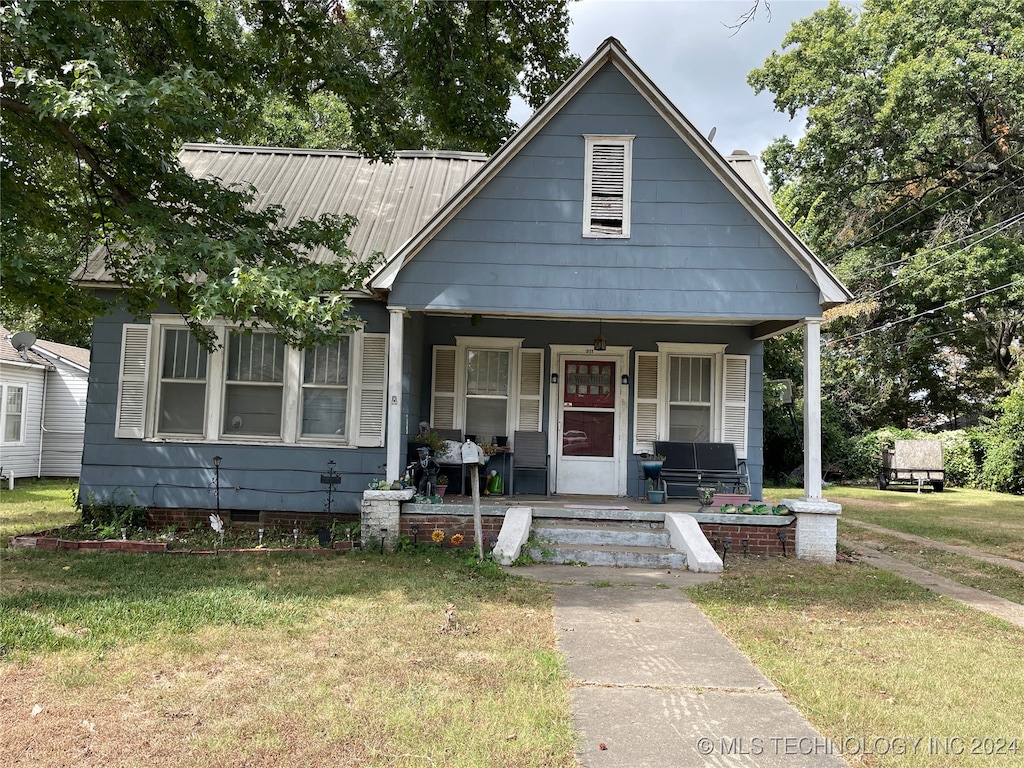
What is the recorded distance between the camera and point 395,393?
27.6 ft

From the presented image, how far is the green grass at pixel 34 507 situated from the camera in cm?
996

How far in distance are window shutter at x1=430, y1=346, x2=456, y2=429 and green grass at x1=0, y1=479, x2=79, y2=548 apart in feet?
16.7

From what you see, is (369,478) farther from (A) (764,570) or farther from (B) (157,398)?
(A) (764,570)

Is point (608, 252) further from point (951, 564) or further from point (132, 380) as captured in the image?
point (132, 380)

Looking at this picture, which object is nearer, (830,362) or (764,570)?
(764,570)

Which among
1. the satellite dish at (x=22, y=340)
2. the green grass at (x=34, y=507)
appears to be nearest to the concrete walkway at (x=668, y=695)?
the green grass at (x=34, y=507)

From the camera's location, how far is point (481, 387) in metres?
10.9

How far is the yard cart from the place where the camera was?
19.6 m

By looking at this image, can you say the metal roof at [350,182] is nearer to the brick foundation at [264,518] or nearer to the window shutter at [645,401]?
the brick foundation at [264,518]

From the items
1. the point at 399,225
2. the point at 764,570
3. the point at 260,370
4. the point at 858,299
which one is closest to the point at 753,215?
the point at 764,570

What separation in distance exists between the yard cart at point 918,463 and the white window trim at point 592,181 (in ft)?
49.9

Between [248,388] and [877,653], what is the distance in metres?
7.93

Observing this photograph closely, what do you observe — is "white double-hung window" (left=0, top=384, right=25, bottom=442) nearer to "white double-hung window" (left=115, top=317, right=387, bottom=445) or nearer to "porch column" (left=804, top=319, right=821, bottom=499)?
"white double-hung window" (left=115, top=317, right=387, bottom=445)

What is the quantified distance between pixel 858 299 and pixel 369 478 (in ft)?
64.6
